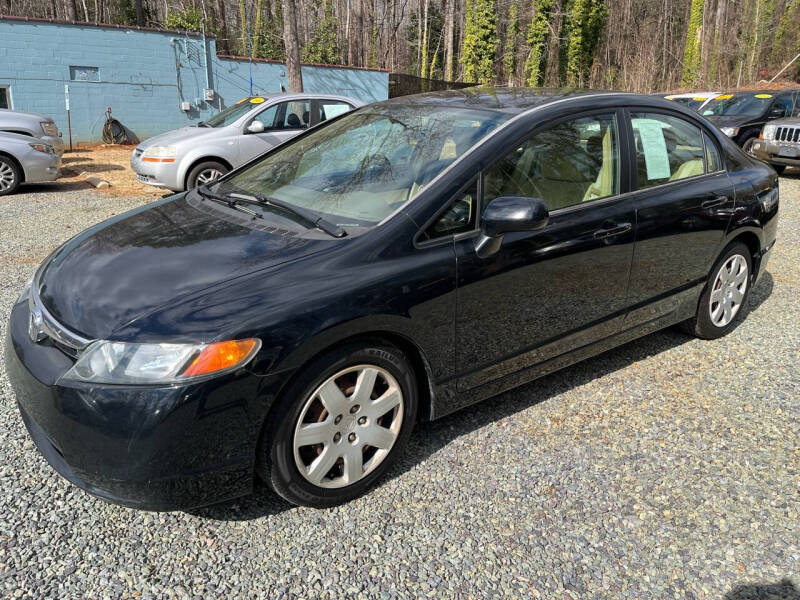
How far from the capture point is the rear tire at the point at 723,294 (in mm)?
4297

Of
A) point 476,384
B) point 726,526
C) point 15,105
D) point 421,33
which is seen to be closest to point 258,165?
point 476,384

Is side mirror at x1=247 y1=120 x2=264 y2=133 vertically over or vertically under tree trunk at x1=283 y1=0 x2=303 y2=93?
under

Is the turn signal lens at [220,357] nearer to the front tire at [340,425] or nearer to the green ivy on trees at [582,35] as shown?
the front tire at [340,425]

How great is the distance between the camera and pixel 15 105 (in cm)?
1767

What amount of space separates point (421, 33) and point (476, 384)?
4948 centimetres

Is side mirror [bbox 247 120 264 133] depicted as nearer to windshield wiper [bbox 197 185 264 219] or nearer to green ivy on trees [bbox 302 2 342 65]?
windshield wiper [bbox 197 185 264 219]

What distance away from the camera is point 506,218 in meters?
2.79

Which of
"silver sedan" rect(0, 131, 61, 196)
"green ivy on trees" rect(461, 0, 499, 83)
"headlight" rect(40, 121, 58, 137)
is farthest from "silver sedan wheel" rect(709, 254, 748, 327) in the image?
"green ivy on trees" rect(461, 0, 499, 83)

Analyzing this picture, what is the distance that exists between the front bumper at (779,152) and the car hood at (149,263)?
473 inches

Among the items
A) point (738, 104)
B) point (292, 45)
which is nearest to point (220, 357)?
point (292, 45)

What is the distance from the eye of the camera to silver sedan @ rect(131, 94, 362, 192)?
937 centimetres

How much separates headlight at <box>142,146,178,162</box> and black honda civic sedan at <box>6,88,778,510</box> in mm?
6063

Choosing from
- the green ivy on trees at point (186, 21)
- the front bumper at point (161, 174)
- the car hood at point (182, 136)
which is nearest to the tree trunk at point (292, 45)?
the car hood at point (182, 136)

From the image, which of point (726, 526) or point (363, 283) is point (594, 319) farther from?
point (363, 283)
